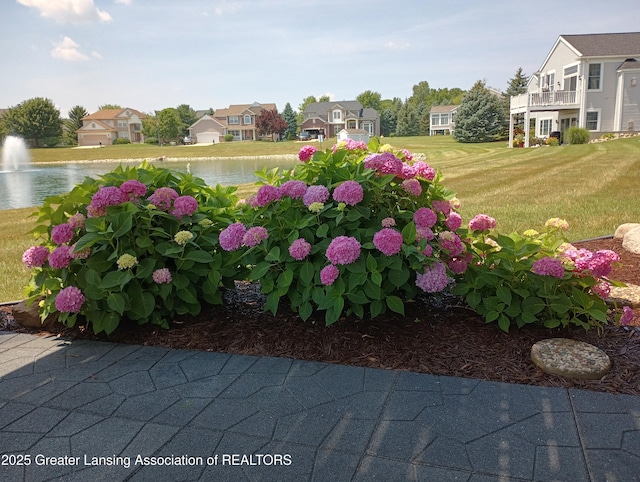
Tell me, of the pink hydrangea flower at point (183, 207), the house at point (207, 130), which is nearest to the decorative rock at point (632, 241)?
the pink hydrangea flower at point (183, 207)

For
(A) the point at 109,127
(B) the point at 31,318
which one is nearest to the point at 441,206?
(B) the point at 31,318

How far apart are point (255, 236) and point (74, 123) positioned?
278 feet

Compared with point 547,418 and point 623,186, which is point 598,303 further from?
point 623,186

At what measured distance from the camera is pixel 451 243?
295cm

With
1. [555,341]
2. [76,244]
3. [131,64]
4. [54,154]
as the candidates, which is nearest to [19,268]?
[76,244]

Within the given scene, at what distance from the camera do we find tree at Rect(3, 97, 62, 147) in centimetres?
6231

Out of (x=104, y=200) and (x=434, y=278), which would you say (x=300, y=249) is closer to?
(x=434, y=278)

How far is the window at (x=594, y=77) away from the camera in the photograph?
26531 millimetres

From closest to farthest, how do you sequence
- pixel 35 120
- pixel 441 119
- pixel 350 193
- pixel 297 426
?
pixel 297 426 → pixel 350 193 → pixel 35 120 → pixel 441 119

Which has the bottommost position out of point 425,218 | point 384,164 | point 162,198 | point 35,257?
point 35,257

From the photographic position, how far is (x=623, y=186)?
9.32 meters

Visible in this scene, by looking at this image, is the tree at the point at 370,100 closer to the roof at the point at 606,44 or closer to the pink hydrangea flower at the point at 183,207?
the roof at the point at 606,44

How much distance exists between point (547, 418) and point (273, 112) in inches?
2720

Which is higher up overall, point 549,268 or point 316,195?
point 316,195
